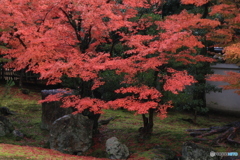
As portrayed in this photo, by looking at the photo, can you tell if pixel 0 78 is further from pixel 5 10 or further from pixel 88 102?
pixel 88 102

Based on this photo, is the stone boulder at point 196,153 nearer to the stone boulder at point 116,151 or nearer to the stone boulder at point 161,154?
the stone boulder at point 161,154

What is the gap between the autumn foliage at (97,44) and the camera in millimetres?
8417

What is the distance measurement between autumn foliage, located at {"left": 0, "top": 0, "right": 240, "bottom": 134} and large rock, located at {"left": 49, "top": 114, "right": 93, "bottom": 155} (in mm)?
691

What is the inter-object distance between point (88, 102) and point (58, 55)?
1945 mm

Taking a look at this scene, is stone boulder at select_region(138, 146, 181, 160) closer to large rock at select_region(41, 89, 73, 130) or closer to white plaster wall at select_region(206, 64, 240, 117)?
large rock at select_region(41, 89, 73, 130)

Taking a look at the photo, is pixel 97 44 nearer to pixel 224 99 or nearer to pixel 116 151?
pixel 116 151

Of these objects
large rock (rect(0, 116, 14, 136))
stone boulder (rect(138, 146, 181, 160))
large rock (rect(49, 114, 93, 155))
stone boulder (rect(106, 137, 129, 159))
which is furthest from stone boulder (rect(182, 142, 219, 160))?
large rock (rect(0, 116, 14, 136))

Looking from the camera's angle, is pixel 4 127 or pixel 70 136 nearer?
pixel 70 136

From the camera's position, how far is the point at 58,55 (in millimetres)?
9258

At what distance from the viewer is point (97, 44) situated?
10.7 metres

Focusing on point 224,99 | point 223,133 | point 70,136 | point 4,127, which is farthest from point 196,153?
point 224,99

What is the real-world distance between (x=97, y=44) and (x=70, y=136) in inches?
148

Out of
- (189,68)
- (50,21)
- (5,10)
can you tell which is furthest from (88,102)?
(189,68)

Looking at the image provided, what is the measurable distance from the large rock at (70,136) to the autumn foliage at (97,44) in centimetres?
69
